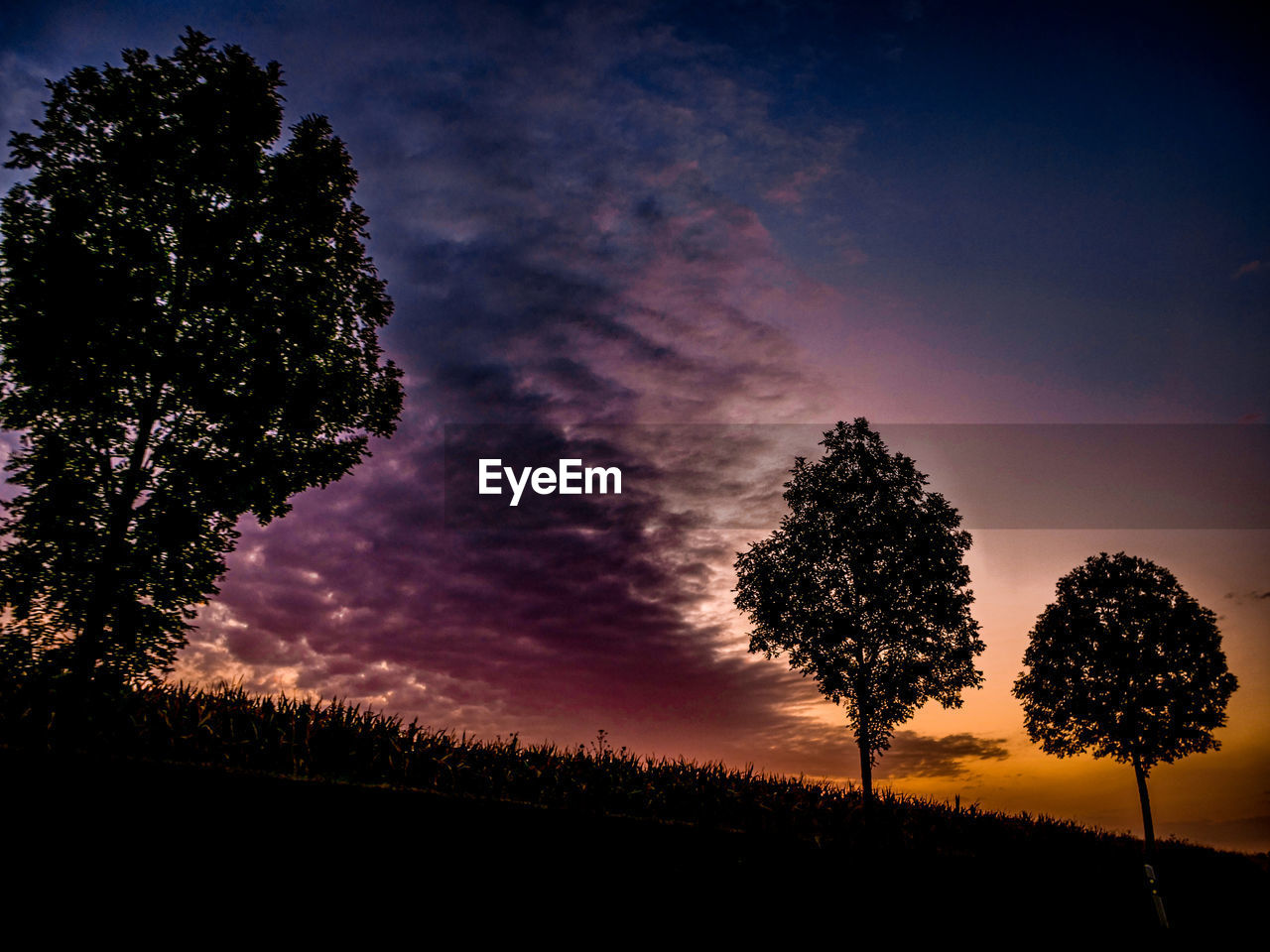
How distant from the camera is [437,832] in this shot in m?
6.71

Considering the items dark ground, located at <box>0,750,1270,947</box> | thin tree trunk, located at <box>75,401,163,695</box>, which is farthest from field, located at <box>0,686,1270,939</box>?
thin tree trunk, located at <box>75,401,163,695</box>

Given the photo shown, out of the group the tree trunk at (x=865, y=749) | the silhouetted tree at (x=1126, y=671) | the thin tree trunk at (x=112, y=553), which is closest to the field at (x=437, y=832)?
the thin tree trunk at (x=112, y=553)

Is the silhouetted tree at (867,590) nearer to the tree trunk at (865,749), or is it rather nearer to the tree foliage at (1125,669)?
the tree trunk at (865,749)

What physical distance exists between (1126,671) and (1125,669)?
103 millimetres

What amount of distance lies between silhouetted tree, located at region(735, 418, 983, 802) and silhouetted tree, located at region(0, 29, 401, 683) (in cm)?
1570

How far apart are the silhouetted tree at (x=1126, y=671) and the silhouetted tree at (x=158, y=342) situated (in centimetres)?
3312

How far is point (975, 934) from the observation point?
9680mm

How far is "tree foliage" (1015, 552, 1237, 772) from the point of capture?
99.6 feet

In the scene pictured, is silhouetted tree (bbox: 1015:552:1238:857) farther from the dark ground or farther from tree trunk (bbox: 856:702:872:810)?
the dark ground

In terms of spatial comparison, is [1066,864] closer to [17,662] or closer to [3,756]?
[3,756]

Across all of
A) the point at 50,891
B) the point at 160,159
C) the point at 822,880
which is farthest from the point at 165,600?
the point at 822,880

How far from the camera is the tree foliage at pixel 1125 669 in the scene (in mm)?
30344

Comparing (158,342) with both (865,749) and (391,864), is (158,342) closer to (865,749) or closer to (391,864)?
(391,864)

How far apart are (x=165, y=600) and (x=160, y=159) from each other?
11.2 m
